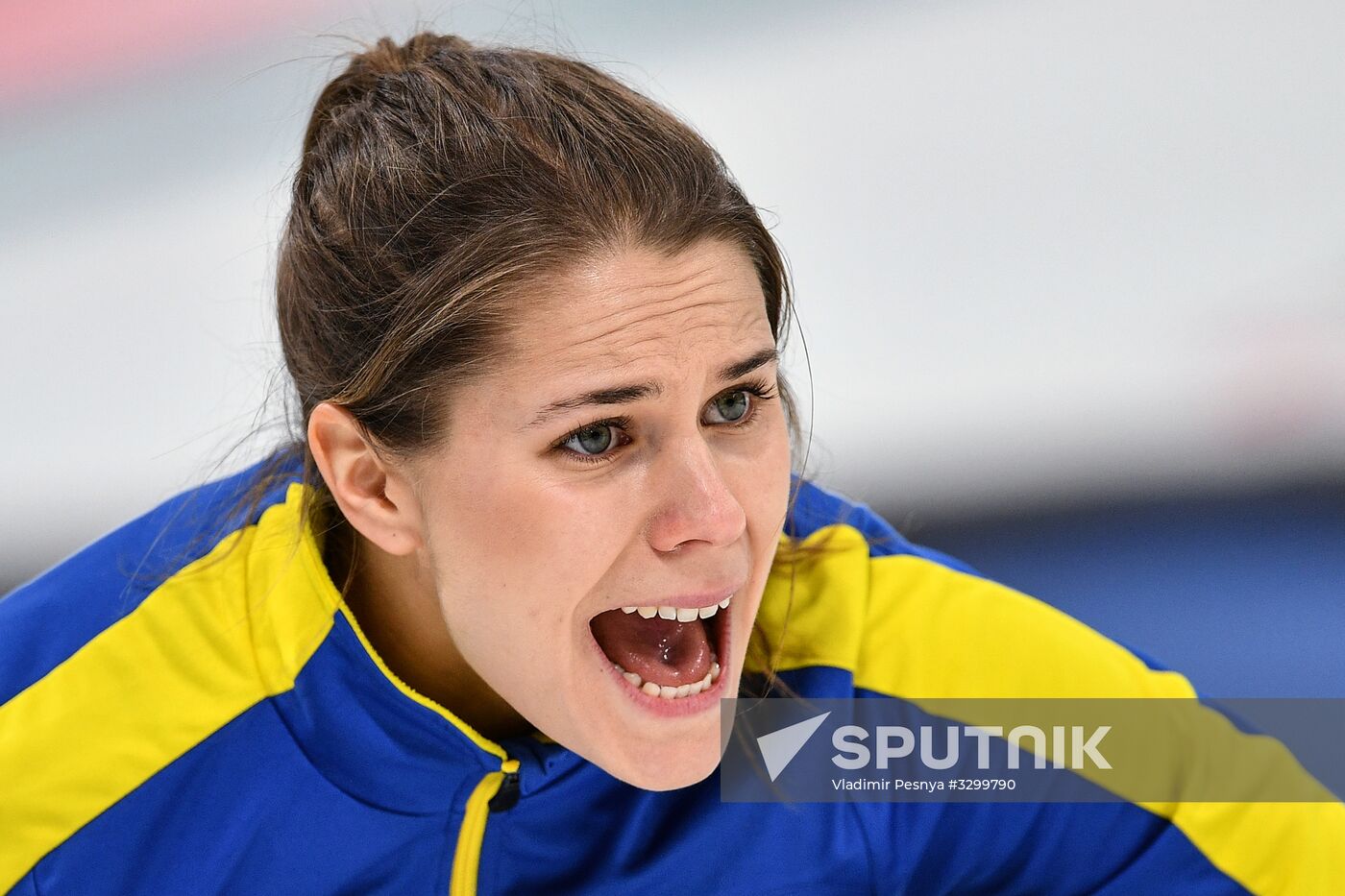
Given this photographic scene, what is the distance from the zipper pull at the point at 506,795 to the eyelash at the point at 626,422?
1.14 ft

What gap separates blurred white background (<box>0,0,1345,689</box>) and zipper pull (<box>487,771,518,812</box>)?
1.22m

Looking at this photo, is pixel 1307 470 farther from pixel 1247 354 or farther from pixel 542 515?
pixel 542 515

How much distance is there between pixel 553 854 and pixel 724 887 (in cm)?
16

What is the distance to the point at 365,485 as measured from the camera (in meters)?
1.24

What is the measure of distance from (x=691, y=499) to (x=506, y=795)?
0.38 m

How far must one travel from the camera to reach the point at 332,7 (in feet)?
9.01

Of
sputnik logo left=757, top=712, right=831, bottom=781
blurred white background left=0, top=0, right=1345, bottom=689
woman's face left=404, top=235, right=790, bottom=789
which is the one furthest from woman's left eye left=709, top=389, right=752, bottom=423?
blurred white background left=0, top=0, right=1345, bottom=689

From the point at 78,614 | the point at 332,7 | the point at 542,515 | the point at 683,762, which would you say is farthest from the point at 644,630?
the point at 332,7

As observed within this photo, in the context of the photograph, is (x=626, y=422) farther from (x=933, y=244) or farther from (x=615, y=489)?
(x=933, y=244)

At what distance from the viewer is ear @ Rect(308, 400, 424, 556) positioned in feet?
3.98

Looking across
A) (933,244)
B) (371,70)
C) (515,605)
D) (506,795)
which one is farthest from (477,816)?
(933,244)

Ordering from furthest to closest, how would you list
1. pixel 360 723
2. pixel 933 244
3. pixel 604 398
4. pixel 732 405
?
pixel 933 244, pixel 360 723, pixel 732 405, pixel 604 398

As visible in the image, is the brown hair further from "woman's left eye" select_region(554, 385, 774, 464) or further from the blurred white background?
the blurred white background

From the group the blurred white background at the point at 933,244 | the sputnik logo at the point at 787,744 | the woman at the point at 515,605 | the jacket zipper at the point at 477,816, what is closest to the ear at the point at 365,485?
the woman at the point at 515,605
